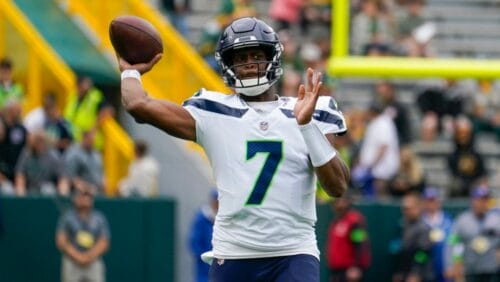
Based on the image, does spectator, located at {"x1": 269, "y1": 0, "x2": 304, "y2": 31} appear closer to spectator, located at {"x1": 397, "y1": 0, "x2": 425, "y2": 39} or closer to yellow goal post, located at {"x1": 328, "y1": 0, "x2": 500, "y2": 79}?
spectator, located at {"x1": 397, "y1": 0, "x2": 425, "y2": 39}

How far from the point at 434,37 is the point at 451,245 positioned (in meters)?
2.61

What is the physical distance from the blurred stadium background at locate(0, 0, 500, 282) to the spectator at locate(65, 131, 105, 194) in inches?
11.0

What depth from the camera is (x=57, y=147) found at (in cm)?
1397

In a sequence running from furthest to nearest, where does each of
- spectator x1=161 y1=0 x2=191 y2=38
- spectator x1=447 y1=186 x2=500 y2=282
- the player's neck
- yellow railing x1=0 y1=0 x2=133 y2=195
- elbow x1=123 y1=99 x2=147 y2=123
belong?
spectator x1=161 y1=0 x2=191 y2=38 < yellow railing x1=0 y1=0 x2=133 y2=195 < spectator x1=447 y1=186 x2=500 y2=282 < the player's neck < elbow x1=123 y1=99 x2=147 y2=123

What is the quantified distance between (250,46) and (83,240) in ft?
23.6

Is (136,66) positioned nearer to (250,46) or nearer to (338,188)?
(250,46)

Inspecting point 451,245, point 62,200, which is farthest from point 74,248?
point 451,245

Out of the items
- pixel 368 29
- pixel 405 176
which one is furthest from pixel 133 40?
pixel 405 176

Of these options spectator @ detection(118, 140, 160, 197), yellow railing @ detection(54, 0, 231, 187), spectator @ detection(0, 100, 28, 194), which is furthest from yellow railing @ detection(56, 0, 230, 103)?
spectator @ detection(0, 100, 28, 194)

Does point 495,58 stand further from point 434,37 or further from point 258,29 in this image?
point 258,29

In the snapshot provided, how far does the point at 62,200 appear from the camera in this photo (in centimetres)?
1389

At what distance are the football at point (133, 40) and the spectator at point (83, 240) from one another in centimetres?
686

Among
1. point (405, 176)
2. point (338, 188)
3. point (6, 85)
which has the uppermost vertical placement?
point (6, 85)

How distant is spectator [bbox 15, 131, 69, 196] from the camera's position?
13516 mm
